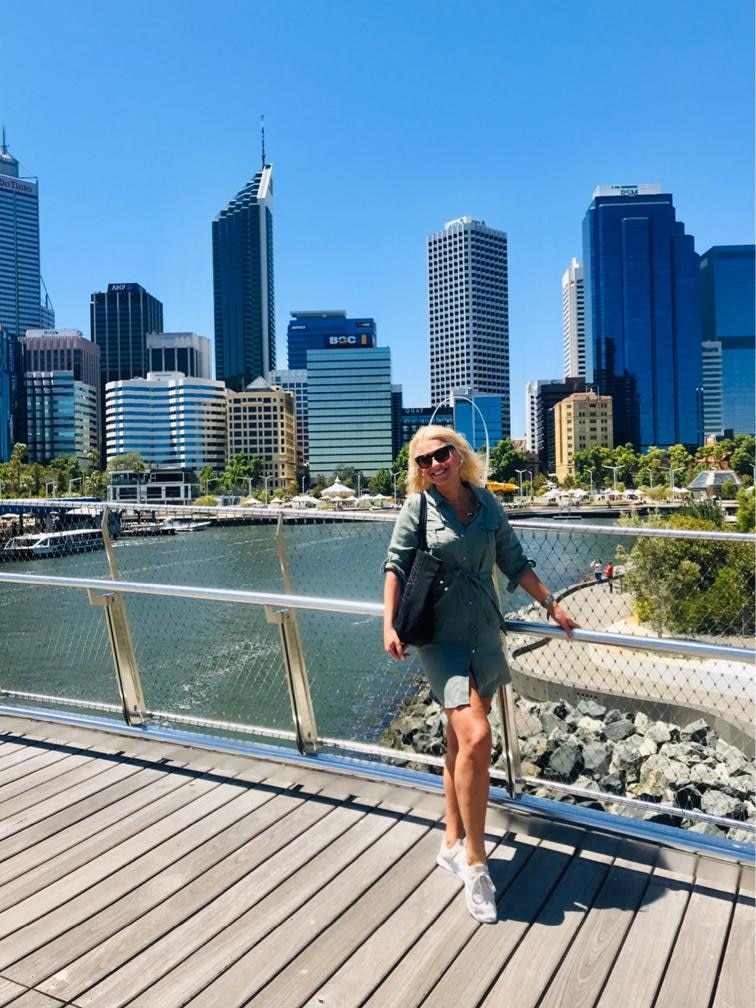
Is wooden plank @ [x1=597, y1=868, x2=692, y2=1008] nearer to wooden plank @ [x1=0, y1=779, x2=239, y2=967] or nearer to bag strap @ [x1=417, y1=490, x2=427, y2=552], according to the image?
bag strap @ [x1=417, y1=490, x2=427, y2=552]

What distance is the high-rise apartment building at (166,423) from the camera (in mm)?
142875

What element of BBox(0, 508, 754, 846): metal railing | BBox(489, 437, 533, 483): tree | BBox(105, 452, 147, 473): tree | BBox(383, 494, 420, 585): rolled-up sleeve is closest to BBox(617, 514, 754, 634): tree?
BBox(0, 508, 754, 846): metal railing

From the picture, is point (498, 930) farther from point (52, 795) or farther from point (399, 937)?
point (52, 795)

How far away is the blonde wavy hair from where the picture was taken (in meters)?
2.79

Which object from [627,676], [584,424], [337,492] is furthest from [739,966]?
[584,424]

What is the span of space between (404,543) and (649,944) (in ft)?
4.71

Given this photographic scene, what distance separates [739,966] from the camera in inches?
83.0

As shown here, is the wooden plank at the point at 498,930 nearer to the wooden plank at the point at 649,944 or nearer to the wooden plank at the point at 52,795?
the wooden plank at the point at 649,944

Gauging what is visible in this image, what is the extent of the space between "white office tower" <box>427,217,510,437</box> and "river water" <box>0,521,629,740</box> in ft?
599

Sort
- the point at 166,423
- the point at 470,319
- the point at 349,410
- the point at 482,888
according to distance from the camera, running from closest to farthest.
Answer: the point at 482,888 → the point at 166,423 → the point at 349,410 → the point at 470,319

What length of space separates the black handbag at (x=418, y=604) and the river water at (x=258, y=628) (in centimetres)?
77

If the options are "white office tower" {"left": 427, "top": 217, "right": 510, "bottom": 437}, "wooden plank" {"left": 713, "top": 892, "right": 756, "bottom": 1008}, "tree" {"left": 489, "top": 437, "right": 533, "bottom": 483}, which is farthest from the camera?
"white office tower" {"left": 427, "top": 217, "right": 510, "bottom": 437}

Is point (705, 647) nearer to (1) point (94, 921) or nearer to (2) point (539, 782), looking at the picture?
(2) point (539, 782)

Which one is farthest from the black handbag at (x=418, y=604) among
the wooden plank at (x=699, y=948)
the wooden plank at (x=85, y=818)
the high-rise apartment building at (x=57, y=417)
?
the high-rise apartment building at (x=57, y=417)
